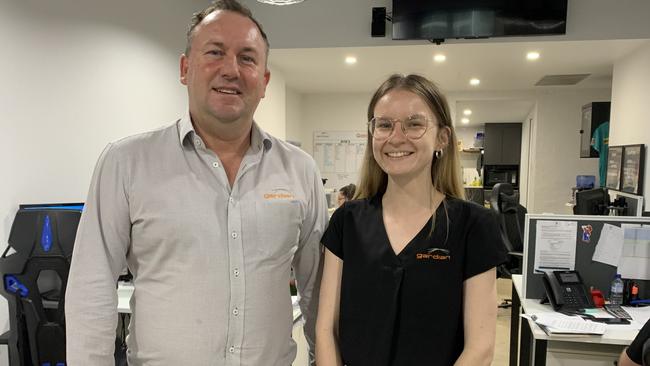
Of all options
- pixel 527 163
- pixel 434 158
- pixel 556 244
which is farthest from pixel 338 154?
pixel 434 158

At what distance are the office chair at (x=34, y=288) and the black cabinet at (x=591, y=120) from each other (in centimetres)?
592

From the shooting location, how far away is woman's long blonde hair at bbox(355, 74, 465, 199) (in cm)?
126

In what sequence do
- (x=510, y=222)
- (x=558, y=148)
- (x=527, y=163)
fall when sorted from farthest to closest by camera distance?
(x=527, y=163), (x=558, y=148), (x=510, y=222)

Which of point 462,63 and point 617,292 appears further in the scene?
point 462,63

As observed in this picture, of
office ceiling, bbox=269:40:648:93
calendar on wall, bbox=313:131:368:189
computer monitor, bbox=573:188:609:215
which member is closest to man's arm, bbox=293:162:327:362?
office ceiling, bbox=269:40:648:93

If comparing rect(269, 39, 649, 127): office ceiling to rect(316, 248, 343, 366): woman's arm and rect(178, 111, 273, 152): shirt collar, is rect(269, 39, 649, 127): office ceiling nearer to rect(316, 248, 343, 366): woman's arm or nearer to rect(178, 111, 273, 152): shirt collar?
rect(178, 111, 273, 152): shirt collar

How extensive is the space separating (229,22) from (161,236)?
0.63m

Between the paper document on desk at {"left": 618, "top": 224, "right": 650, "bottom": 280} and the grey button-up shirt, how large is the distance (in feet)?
6.89

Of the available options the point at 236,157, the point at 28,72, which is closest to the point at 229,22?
the point at 236,157

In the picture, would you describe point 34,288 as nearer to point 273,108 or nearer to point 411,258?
point 411,258

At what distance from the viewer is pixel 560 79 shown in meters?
6.16

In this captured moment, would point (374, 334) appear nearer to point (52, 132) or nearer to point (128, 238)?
point (128, 238)

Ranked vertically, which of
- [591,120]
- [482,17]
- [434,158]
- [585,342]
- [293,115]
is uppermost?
[482,17]

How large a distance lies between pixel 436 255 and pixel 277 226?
0.46m
